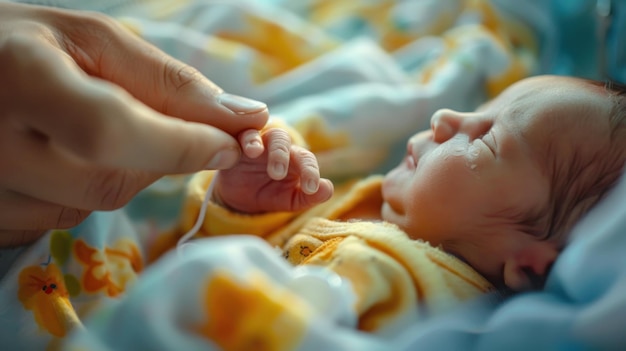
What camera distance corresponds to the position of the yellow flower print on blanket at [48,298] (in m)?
0.73

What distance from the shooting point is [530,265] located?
77 cm

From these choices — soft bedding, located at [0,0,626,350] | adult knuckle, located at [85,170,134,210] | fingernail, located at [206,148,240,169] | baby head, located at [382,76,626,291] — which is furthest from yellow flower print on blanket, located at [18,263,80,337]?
baby head, located at [382,76,626,291]

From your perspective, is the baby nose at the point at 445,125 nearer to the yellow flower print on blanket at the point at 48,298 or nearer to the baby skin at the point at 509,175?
the baby skin at the point at 509,175

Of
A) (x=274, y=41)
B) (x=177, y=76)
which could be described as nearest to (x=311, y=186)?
(x=177, y=76)

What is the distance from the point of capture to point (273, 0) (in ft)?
4.84

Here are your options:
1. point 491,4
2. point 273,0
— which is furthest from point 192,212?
point 491,4

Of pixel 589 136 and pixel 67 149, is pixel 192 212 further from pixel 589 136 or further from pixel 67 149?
pixel 589 136

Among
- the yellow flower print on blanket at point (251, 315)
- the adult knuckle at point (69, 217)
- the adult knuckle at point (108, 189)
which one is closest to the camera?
the yellow flower print on blanket at point (251, 315)

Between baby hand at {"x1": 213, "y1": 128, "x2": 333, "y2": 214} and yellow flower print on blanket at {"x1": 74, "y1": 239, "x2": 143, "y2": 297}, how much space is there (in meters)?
0.15

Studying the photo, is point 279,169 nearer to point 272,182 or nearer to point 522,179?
point 272,182

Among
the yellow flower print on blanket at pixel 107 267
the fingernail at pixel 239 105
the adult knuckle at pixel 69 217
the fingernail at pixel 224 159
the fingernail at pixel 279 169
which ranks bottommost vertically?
the yellow flower print on blanket at pixel 107 267

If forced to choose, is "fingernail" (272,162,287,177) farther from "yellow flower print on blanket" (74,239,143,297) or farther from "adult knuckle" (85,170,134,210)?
"yellow flower print on blanket" (74,239,143,297)

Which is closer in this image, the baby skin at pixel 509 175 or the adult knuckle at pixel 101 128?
the adult knuckle at pixel 101 128

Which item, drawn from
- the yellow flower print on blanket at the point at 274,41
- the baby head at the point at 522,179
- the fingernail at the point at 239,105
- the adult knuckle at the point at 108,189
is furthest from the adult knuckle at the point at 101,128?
the yellow flower print on blanket at the point at 274,41
